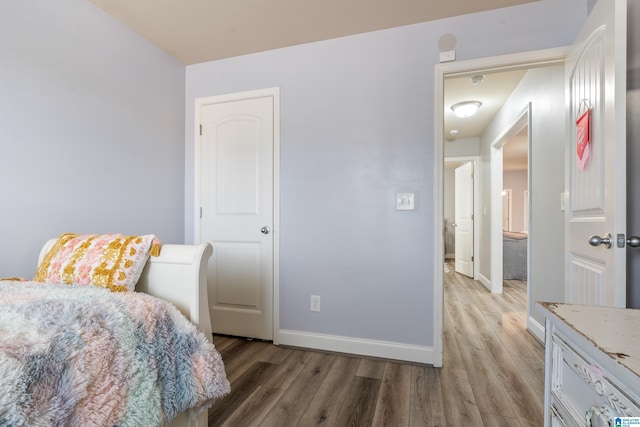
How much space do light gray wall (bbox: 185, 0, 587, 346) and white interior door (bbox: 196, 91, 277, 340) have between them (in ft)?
0.49

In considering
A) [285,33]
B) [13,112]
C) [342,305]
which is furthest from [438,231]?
[13,112]

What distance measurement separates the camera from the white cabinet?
1.48 ft

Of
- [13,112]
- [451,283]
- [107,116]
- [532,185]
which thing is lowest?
[451,283]

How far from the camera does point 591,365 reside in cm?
54

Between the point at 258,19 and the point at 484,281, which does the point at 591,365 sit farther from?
the point at 484,281

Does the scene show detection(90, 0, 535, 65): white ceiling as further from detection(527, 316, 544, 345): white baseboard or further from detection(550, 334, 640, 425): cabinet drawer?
detection(527, 316, 544, 345): white baseboard

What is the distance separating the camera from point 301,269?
7.55 ft

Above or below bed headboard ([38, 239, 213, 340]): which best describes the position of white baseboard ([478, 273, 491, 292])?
below

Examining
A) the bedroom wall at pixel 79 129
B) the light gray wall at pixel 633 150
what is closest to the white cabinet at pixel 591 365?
the light gray wall at pixel 633 150

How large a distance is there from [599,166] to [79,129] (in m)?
2.77

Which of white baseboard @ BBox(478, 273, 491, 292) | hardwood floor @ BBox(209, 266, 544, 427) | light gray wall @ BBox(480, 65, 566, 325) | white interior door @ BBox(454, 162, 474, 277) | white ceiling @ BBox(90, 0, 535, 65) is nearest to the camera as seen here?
hardwood floor @ BBox(209, 266, 544, 427)

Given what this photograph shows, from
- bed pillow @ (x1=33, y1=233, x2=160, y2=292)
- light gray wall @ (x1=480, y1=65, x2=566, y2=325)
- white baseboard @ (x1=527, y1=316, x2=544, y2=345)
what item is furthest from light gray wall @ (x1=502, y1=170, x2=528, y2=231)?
bed pillow @ (x1=33, y1=233, x2=160, y2=292)

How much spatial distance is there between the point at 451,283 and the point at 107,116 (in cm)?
456

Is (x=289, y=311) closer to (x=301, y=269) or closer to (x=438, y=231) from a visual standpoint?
(x=301, y=269)
